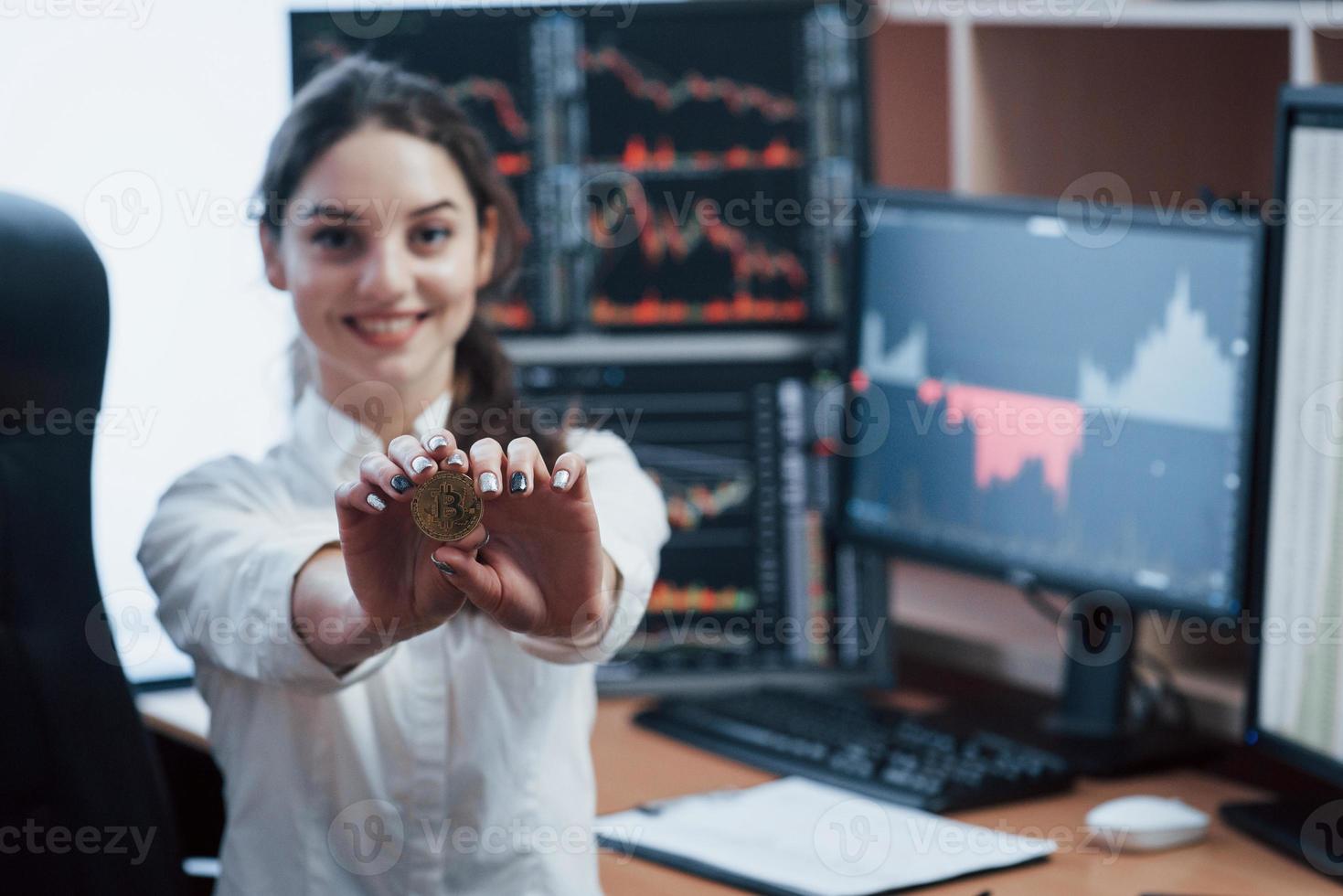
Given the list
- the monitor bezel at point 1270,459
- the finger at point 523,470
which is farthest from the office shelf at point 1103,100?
the finger at point 523,470

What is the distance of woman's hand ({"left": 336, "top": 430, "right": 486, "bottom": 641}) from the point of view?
2.92 feet

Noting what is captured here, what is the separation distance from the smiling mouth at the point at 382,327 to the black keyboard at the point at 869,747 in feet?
1.66

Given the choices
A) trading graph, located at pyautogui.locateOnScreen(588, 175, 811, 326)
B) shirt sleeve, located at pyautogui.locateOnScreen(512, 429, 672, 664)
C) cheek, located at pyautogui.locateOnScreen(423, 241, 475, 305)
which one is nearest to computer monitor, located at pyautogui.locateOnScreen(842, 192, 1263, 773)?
trading graph, located at pyautogui.locateOnScreen(588, 175, 811, 326)

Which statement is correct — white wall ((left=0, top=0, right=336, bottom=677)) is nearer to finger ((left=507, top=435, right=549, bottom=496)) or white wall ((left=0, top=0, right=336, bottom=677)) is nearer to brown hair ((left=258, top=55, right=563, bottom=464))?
brown hair ((left=258, top=55, right=563, bottom=464))

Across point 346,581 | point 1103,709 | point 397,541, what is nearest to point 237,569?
point 346,581

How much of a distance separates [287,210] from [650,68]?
0.58 m

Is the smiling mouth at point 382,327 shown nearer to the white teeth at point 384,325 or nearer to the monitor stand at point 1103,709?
the white teeth at point 384,325

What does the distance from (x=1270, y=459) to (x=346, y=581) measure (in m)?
0.74

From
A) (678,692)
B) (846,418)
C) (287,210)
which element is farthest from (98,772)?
(846,418)

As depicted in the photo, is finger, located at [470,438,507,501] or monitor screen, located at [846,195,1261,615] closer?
finger, located at [470,438,507,501]

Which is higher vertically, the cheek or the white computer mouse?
the cheek

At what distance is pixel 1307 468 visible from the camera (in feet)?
4.15

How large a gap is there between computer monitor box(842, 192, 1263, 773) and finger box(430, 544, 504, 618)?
0.68 meters

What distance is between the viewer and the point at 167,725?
159 cm
